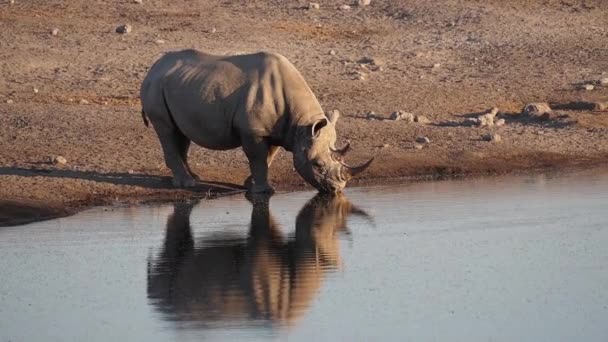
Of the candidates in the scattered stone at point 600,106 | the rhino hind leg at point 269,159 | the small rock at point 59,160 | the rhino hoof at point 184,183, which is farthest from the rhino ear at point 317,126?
the scattered stone at point 600,106

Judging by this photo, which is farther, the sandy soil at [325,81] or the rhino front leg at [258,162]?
the sandy soil at [325,81]

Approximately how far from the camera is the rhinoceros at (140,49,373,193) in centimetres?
1848

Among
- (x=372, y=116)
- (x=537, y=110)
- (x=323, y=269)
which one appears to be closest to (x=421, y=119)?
(x=372, y=116)

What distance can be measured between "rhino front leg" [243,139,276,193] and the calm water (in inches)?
11.6

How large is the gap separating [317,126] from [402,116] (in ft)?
14.4

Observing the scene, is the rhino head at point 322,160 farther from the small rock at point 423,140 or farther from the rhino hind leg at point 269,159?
the small rock at point 423,140

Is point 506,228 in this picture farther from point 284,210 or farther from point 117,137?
point 117,137

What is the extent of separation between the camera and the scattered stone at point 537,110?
23109mm

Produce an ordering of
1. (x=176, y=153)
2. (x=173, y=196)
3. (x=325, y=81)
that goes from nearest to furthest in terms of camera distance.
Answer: (x=173, y=196), (x=176, y=153), (x=325, y=81)

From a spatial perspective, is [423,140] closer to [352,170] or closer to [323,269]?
[352,170]

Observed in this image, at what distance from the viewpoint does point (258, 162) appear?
18.5 m

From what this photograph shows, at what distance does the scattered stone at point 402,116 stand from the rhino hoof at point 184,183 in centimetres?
460

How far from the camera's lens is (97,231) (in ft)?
52.6

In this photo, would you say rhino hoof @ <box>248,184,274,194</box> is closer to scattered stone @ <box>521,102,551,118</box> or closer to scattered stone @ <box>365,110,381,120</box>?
scattered stone @ <box>365,110,381,120</box>
